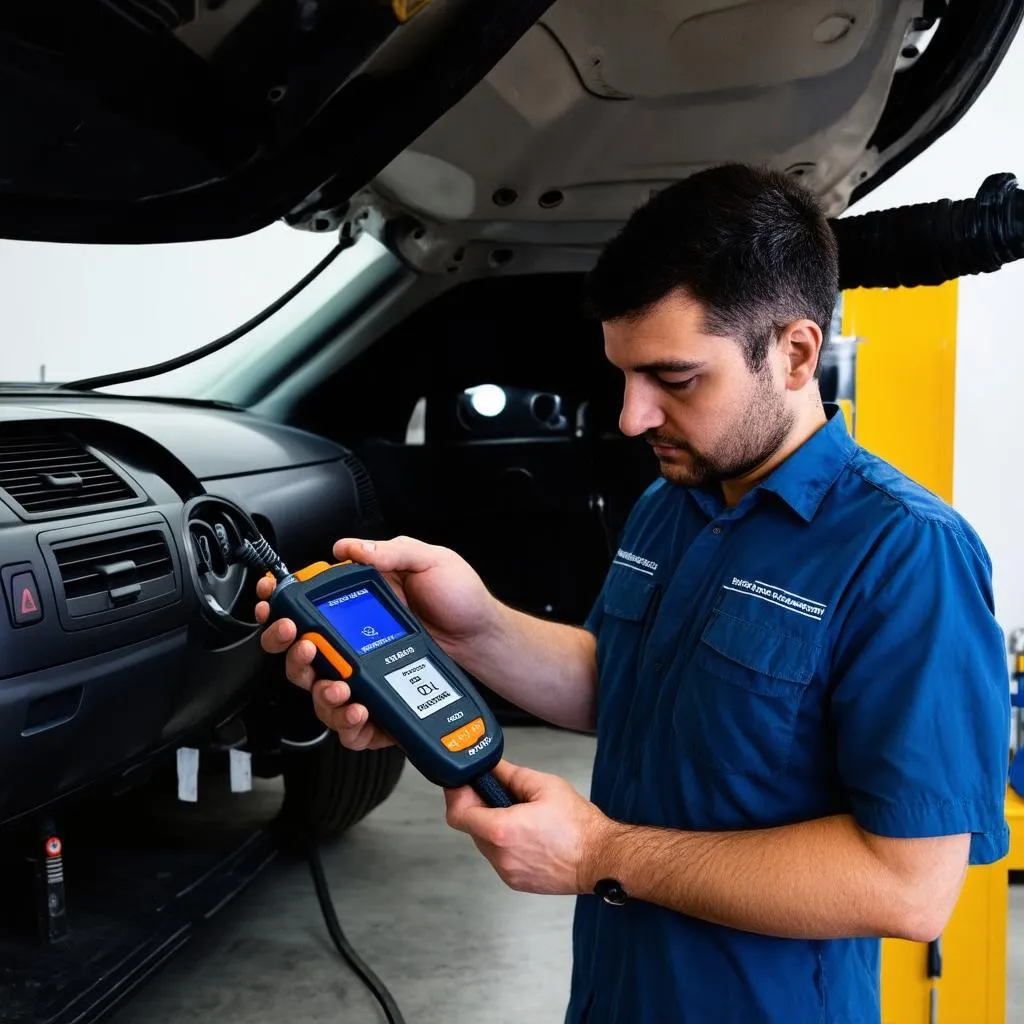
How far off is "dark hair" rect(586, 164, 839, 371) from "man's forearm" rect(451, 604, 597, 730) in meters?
0.42

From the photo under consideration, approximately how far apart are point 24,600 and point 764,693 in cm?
87

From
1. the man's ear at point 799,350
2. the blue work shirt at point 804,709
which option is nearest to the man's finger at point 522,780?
the blue work shirt at point 804,709

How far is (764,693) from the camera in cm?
94

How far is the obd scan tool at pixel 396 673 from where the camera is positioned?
962mm

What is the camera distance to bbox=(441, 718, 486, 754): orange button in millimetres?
960

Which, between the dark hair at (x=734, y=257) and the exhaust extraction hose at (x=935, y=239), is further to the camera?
the exhaust extraction hose at (x=935, y=239)

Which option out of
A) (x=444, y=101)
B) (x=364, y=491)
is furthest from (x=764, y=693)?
(x=364, y=491)

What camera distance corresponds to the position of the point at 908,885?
85 centimetres

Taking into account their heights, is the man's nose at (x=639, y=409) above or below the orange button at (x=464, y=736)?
above

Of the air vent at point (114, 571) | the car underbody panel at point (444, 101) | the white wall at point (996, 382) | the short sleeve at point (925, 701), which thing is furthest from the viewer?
the white wall at point (996, 382)

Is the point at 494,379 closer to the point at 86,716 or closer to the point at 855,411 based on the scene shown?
the point at 855,411

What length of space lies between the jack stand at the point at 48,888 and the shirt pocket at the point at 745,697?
1.16 m

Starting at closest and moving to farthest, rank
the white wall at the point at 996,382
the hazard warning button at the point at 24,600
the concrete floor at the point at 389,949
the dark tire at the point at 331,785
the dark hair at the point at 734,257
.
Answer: the dark hair at the point at 734,257 < the hazard warning button at the point at 24,600 < the concrete floor at the point at 389,949 < the dark tire at the point at 331,785 < the white wall at the point at 996,382

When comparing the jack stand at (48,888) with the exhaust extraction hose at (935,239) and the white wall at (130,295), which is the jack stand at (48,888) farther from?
the white wall at (130,295)
